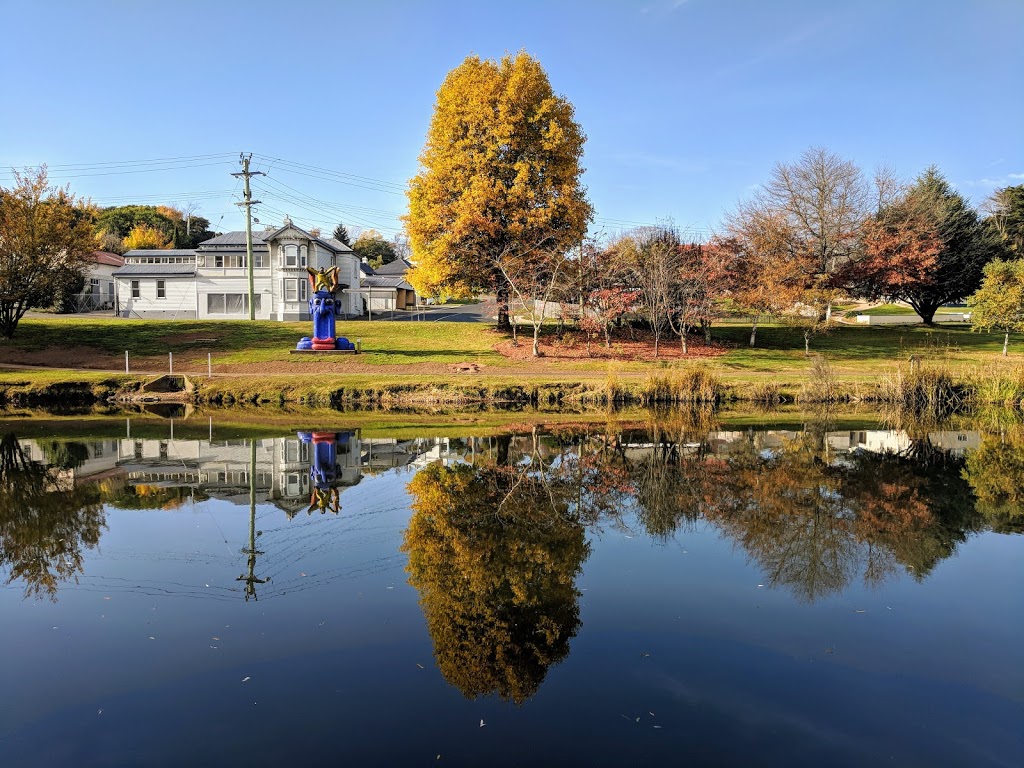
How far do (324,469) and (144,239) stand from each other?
76.1 meters

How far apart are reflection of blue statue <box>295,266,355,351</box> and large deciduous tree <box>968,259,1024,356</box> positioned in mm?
30714

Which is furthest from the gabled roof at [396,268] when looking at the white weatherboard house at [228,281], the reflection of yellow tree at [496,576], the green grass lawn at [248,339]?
the reflection of yellow tree at [496,576]

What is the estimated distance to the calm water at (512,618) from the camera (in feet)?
19.5

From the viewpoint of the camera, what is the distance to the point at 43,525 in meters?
11.5

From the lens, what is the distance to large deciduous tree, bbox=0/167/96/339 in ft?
121

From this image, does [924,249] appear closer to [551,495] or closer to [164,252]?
[551,495]

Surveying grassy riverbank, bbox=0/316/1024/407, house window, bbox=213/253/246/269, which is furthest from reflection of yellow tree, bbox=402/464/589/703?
house window, bbox=213/253/246/269

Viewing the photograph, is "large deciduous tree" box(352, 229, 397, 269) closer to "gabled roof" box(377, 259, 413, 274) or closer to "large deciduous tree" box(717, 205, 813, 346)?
"gabled roof" box(377, 259, 413, 274)

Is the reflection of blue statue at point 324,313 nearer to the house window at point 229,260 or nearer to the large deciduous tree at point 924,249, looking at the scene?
the house window at point 229,260

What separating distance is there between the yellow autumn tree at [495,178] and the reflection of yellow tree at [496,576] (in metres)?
24.4

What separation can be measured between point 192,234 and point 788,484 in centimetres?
9098

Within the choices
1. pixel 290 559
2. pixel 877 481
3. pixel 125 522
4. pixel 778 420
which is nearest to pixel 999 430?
pixel 778 420

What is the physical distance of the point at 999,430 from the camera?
857 inches

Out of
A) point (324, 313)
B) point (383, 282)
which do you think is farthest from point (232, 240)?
point (324, 313)
